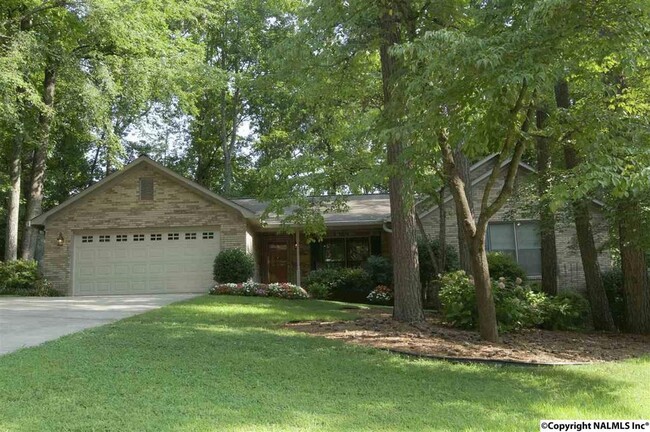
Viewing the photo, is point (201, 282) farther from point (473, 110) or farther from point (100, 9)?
point (473, 110)

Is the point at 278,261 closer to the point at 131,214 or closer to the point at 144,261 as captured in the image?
the point at 144,261

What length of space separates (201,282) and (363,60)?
1017 cm

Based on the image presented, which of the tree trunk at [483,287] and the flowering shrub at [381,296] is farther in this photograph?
the flowering shrub at [381,296]

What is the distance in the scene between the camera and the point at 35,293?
712 inches

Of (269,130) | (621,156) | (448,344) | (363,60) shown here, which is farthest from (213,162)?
(621,156)

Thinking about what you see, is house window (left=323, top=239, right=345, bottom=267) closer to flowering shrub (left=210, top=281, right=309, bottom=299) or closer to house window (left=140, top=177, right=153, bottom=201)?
flowering shrub (left=210, top=281, right=309, bottom=299)

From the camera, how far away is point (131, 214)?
1892 centimetres

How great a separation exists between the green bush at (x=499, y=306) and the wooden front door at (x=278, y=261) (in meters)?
11.0

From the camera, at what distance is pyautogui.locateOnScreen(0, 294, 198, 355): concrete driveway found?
345 inches

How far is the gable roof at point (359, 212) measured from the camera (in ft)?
62.7

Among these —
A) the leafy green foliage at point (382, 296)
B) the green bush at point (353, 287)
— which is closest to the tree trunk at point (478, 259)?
the leafy green foliage at point (382, 296)

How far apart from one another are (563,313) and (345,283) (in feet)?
26.6

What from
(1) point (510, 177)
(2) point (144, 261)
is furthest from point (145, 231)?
(1) point (510, 177)

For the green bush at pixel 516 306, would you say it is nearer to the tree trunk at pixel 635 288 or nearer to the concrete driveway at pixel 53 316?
the tree trunk at pixel 635 288
